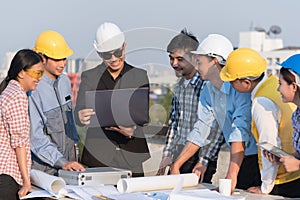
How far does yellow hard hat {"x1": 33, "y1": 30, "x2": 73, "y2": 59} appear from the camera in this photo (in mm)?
4352

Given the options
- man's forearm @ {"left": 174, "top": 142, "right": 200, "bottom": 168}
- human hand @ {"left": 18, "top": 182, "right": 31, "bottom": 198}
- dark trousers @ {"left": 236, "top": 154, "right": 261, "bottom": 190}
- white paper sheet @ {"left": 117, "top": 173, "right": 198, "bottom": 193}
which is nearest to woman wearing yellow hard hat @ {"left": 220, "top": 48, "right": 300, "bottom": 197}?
dark trousers @ {"left": 236, "top": 154, "right": 261, "bottom": 190}

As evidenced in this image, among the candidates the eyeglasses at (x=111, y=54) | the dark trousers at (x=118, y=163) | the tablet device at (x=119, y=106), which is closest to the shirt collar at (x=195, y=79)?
the tablet device at (x=119, y=106)

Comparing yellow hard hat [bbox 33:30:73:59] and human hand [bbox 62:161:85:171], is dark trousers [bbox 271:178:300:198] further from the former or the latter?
yellow hard hat [bbox 33:30:73:59]

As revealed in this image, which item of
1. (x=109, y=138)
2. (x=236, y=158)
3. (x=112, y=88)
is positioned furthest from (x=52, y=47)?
(x=236, y=158)

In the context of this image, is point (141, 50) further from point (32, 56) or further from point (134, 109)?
point (32, 56)

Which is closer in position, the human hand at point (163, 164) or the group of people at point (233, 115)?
the group of people at point (233, 115)

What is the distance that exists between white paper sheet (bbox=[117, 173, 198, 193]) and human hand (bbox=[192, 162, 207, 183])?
0.32 meters

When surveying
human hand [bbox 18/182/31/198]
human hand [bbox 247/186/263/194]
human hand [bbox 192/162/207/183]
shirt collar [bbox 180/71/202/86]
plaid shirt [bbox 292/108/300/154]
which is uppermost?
shirt collar [bbox 180/71/202/86]

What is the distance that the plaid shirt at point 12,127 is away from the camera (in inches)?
146

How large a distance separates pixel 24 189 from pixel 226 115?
1.29m

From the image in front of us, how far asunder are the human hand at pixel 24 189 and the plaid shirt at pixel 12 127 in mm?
56

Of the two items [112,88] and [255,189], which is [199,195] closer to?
[255,189]

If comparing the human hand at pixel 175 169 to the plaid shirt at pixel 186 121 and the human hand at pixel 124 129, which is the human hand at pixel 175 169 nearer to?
the plaid shirt at pixel 186 121

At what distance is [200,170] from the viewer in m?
4.19
